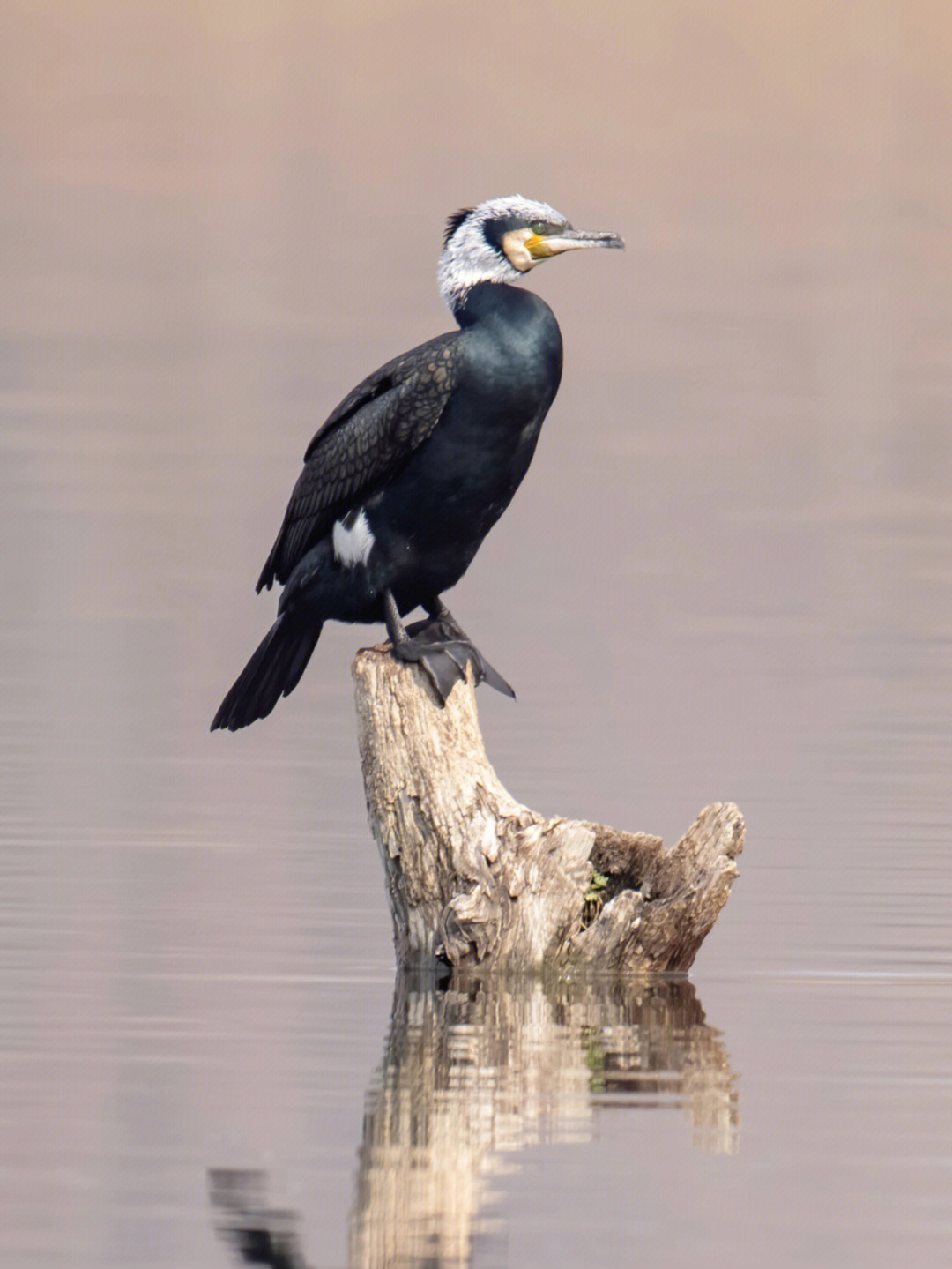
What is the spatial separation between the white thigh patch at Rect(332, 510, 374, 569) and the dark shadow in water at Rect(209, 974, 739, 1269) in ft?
3.67

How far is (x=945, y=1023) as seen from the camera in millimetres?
7879

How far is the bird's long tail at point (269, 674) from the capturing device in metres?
9.02

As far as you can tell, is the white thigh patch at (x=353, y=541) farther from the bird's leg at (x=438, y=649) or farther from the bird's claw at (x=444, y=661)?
the bird's claw at (x=444, y=661)

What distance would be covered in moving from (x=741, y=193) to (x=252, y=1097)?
3784cm

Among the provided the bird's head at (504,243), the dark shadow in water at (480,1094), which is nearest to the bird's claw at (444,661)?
the dark shadow in water at (480,1094)

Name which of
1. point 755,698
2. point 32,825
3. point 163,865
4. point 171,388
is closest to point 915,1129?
point 163,865

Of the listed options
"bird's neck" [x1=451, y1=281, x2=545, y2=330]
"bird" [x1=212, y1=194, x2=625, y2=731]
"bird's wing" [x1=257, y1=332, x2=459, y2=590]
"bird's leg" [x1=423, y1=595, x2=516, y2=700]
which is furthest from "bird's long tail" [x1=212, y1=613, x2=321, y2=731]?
"bird's neck" [x1=451, y1=281, x2=545, y2=330]

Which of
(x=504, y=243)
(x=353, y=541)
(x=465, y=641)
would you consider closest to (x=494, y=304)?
(x=504, y=243)

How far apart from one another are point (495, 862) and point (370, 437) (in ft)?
3.85

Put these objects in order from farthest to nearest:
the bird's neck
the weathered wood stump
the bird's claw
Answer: the bird's neck, the bird's claw, the weathered wood stump

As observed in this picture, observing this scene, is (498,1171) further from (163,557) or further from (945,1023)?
(163,557)

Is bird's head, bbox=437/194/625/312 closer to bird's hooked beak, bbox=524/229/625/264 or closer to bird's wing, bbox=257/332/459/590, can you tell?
bird's hooked beak, bbox=524/229/625/264

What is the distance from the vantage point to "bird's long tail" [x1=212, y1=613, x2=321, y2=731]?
9023mm

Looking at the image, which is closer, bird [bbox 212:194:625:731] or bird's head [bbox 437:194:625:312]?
bird [bbox 212:194:625:731]
